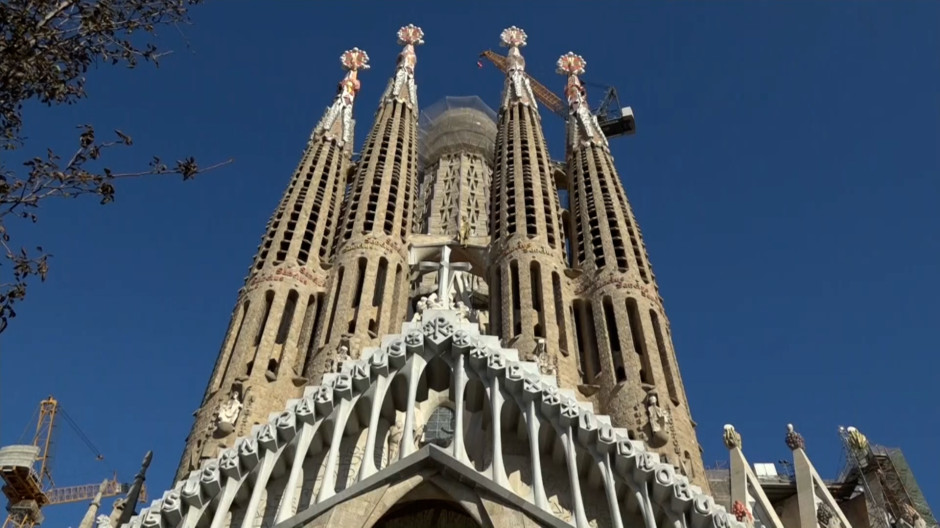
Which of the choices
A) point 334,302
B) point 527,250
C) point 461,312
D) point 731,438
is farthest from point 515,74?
point 461,312

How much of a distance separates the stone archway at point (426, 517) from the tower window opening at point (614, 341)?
28.2ft

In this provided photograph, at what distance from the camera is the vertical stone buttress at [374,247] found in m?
22.7

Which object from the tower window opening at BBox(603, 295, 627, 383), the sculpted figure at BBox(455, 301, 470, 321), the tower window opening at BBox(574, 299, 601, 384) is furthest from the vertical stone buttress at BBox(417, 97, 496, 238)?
the sculpted figure at BBox(455, 301, 470, 321)

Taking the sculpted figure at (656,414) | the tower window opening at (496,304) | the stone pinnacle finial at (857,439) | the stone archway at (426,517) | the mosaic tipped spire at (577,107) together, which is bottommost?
the stone archway at (426,517)

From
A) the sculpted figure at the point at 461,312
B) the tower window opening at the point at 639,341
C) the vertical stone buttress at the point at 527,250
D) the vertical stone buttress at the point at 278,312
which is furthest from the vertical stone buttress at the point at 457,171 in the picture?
the sculpted figure at the point at 461,312

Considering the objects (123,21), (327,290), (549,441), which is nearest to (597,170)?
(327,290)

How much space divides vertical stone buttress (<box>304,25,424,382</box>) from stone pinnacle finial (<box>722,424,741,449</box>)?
9.28 metres

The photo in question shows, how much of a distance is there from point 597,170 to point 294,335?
465 inches

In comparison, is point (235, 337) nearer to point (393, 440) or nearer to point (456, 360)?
point (393, 440)

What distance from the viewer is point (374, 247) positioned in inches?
1004

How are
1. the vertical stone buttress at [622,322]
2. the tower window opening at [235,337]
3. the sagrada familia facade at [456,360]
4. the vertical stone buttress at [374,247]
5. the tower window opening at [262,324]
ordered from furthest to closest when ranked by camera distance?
the vertical stone buttress at [374,247] < the tower window opening at [262,324] < the tower window opening at [235,337] < the vertical stone buttress at [622,322] < the sagrada familia facade at [456,360]

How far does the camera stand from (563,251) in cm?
2648

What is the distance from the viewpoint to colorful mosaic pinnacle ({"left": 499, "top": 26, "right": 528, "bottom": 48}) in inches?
1564

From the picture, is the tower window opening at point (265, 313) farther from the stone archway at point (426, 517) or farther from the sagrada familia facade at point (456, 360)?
the stone archway at point (426, 517)
